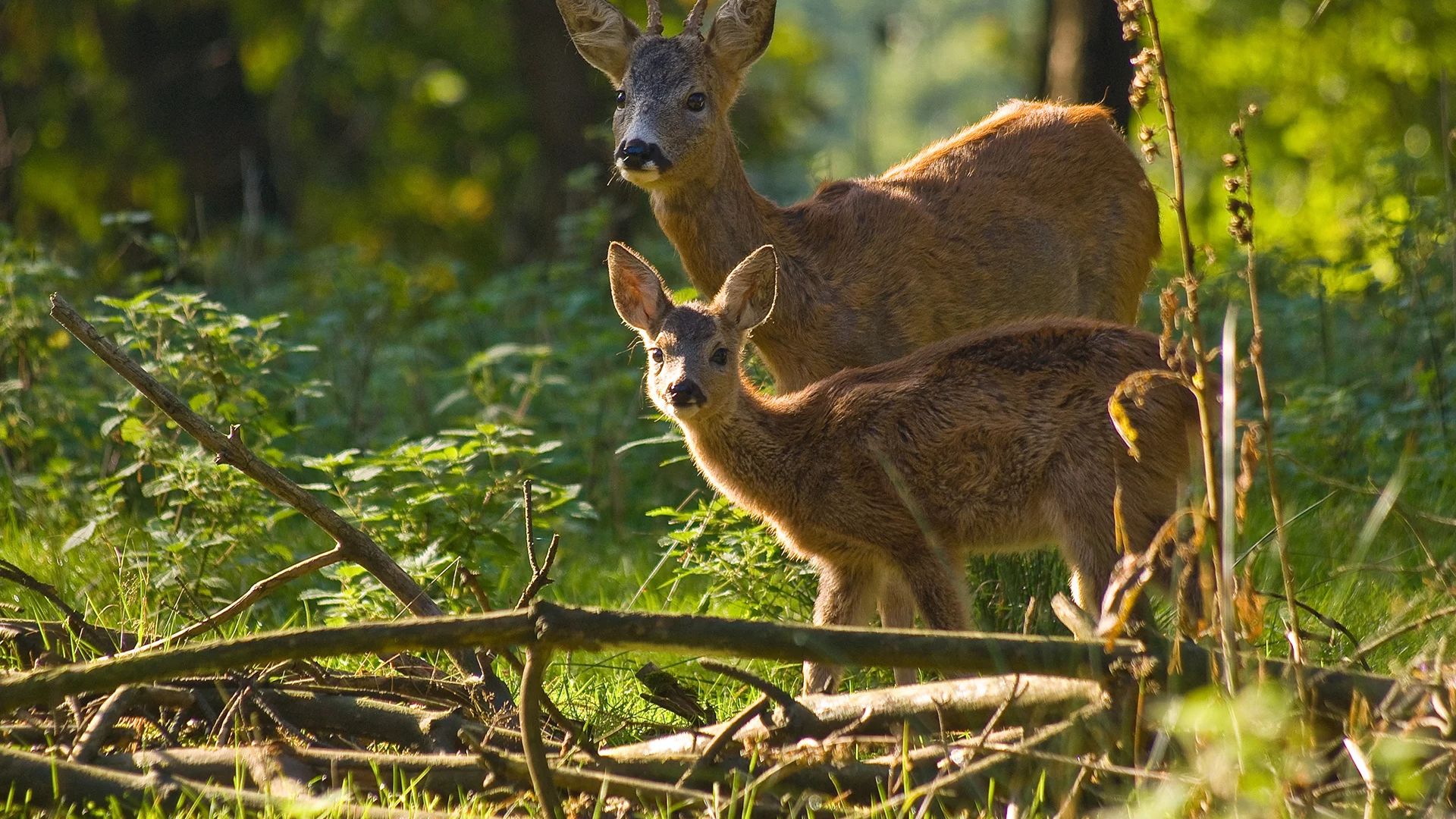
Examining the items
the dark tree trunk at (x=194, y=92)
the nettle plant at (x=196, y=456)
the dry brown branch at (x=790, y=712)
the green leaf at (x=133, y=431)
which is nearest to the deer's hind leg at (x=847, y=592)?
the dry brown branch at (x=790, y=712)

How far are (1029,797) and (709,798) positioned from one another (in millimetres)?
763

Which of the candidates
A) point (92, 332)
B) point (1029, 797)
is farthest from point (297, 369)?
point (1029, 797)

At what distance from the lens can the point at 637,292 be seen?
21.6 feet

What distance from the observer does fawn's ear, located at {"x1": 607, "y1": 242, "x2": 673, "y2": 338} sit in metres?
6.48

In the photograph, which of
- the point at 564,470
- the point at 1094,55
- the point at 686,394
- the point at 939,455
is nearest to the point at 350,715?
the point at 686,394

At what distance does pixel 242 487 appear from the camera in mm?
6566

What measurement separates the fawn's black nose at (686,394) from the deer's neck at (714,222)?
3.57 ft

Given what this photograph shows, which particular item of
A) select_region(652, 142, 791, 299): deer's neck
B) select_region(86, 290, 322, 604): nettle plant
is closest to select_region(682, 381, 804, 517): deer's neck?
select_region(652, 142, 791, 299): deer's neck

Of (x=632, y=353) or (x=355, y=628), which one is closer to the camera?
(x=355, y=628)

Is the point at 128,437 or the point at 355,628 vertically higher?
the point at 355,628

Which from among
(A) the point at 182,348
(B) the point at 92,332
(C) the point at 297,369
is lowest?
(C) the point at 297,369

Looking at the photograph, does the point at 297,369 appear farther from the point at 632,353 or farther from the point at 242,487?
the point at 242,487

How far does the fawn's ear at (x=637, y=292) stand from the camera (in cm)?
648

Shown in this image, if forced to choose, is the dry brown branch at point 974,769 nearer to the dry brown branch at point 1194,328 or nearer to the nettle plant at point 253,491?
the dry brown branch at point 1194,328
